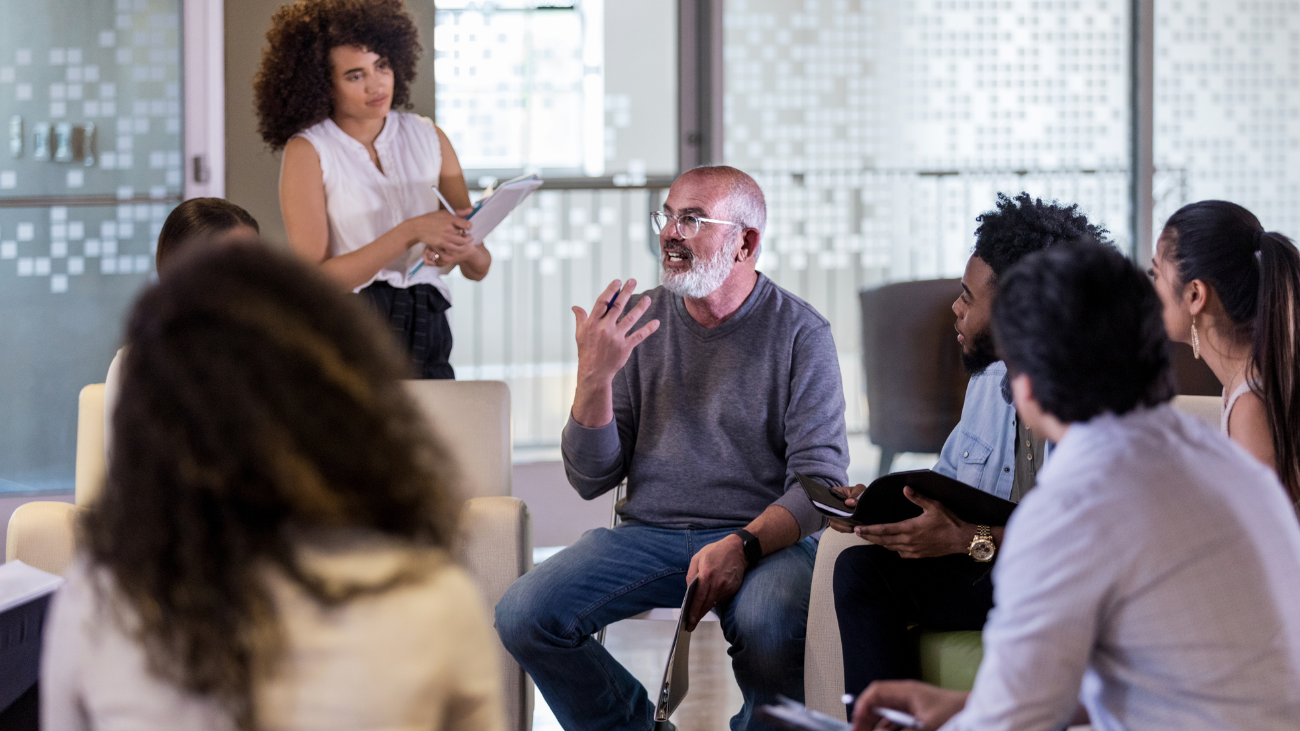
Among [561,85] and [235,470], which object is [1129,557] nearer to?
[235,470]

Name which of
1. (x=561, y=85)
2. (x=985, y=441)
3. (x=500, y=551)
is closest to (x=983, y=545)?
(x=985, y=441)

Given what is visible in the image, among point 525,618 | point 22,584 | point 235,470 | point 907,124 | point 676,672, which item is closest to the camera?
point 235,470

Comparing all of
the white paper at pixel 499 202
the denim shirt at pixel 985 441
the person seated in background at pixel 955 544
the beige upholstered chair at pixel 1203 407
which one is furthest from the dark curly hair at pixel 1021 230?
the white paper at pixel 499 202

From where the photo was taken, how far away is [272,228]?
147 inches

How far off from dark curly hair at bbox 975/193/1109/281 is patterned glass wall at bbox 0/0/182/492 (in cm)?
279

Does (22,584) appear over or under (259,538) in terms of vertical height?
under

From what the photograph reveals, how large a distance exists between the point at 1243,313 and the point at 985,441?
50 centimetres

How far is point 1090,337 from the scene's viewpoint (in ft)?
3.61

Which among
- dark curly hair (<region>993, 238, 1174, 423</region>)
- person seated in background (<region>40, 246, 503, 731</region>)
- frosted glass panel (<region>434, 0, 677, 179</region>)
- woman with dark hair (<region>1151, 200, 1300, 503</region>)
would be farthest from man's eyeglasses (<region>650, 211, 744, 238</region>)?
frosted glass panel (<region>434, 0, 677, 179</region>)

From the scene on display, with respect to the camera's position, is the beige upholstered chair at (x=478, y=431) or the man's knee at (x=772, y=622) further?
the beige upholstered chair at (x=478, y=431)

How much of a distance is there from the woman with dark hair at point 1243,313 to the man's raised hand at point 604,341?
949mm

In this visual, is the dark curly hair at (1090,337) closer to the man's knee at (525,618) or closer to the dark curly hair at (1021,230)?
the dark curly hair at (1021,230)

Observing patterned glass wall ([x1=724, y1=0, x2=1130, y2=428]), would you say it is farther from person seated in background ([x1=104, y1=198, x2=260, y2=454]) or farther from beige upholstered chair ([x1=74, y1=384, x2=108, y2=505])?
beige upholstered chair ([x1=74, y1=384, x2=108, y2=505])

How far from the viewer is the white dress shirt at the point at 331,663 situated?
75 cm
